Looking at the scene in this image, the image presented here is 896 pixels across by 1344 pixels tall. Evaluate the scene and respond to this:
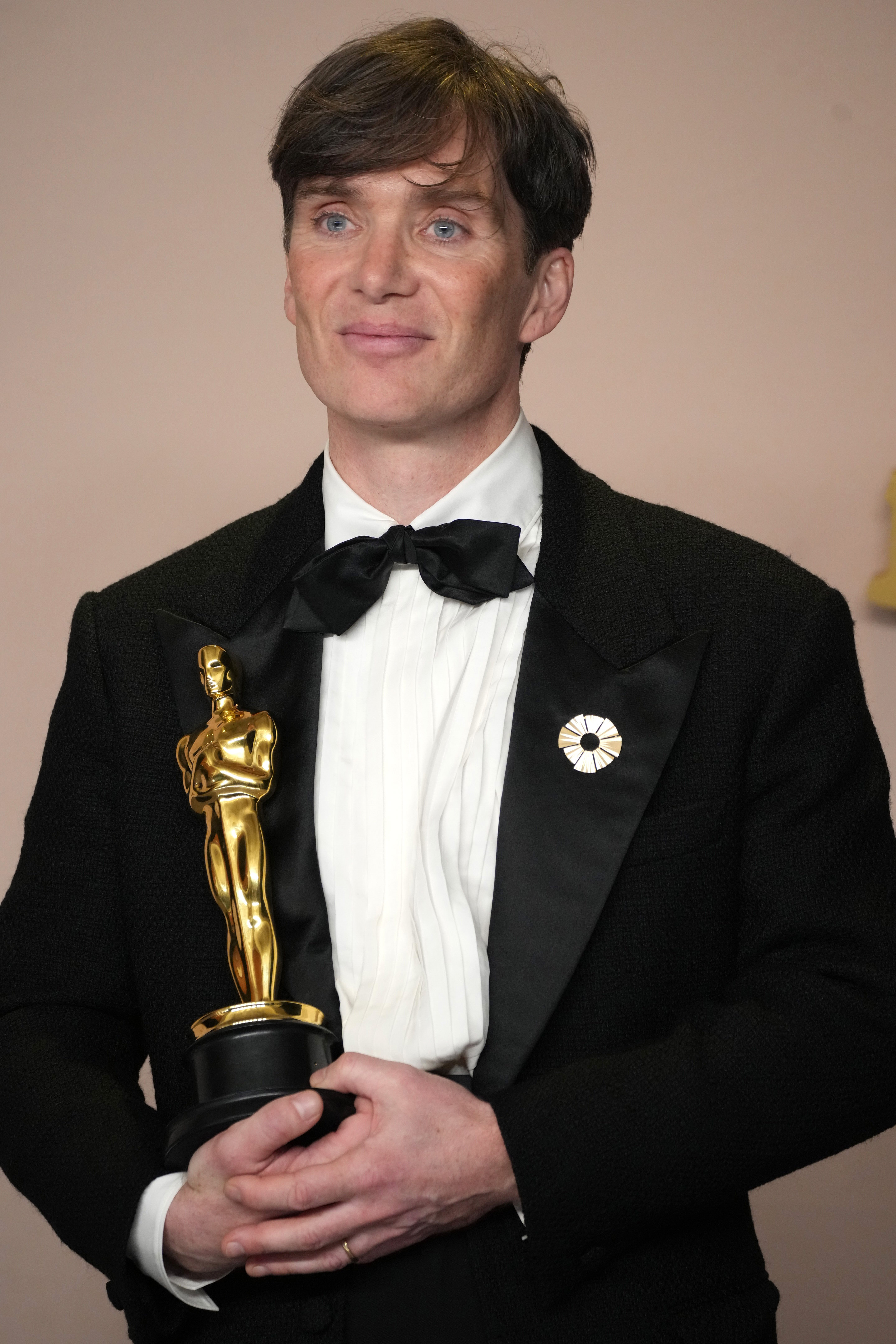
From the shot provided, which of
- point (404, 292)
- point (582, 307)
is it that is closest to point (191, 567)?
point (404, 292)

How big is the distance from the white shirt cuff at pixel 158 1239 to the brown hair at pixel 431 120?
1209 millimetres

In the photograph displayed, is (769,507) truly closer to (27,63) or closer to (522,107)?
(522,107)

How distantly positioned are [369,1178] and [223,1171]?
0.16 meters

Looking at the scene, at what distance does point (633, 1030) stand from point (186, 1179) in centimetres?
53

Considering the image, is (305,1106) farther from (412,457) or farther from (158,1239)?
(412,457)

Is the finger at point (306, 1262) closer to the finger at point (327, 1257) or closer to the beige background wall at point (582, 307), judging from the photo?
the finger at point (327, 1257)

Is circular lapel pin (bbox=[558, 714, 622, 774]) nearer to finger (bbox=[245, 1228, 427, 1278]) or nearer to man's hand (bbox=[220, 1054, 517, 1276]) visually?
man's hand (bbox=[220, 1054, 517, 1276])

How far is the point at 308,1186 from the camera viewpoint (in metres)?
1.55

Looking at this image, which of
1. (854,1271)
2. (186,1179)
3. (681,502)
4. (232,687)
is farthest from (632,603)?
(854,1271)

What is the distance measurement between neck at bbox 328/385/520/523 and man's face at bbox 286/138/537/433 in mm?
26

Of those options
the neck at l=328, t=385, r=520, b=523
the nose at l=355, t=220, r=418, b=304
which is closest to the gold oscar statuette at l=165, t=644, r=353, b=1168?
the neck at l=328, t=385, r=520, b=523

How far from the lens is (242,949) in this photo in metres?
1.70

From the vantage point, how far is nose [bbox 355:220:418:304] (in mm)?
1917

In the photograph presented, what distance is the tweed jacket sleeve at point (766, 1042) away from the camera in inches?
64.4
